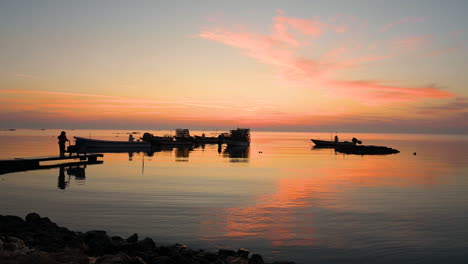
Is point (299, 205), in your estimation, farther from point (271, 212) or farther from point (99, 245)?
point (99, 245)

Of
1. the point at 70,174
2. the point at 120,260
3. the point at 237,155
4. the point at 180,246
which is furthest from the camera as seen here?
the point at 237,155

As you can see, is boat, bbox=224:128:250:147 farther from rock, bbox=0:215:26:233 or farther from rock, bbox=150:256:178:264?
rock, bbox=150:256:178:264

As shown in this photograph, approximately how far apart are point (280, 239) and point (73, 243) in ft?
23.5

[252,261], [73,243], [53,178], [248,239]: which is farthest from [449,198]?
[53,178]

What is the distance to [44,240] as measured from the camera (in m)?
12.5

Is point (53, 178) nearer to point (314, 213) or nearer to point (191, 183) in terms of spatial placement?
point (191, 183)

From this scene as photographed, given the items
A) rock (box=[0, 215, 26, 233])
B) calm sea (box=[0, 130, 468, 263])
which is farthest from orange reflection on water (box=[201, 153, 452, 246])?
rock (box=[0, 215, 26, 233])

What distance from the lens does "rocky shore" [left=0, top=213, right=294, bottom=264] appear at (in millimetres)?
9917

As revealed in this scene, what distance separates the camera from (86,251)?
38.3 feet

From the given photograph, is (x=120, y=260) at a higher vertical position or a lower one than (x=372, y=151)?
Answer: lower

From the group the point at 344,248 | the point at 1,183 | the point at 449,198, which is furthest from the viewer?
the point at 1,183

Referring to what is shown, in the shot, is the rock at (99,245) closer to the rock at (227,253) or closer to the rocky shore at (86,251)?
the rocky shore at (86,251)

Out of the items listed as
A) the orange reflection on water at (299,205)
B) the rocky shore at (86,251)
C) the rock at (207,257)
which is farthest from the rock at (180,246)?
the orange reflection on water at (299,205)

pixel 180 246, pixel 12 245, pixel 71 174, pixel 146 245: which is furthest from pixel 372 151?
pixel 12 245
